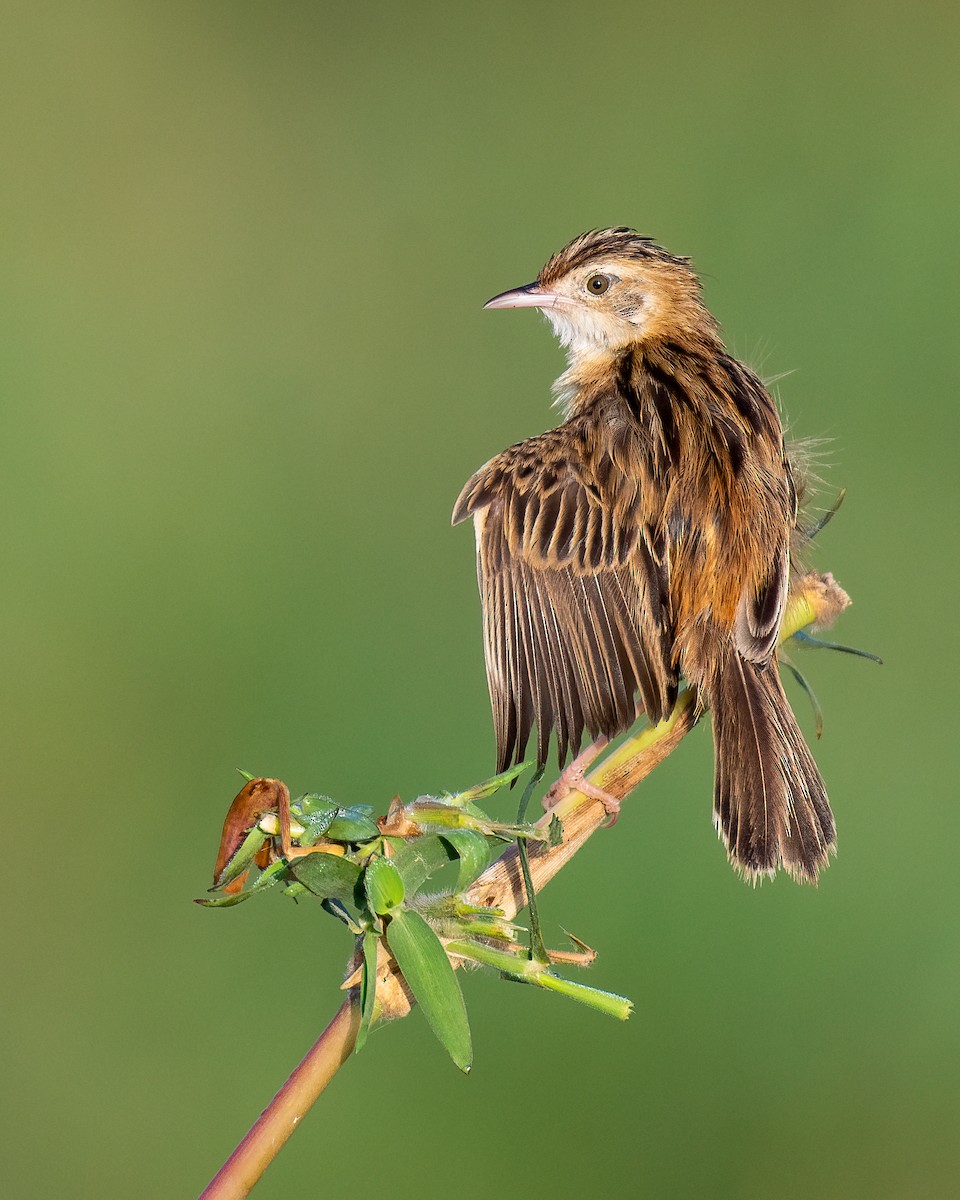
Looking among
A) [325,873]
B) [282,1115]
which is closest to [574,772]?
[325,873]

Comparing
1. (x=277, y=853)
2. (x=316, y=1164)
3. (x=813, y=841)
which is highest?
(x=277, y=853)

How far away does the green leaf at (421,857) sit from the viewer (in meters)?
1.74

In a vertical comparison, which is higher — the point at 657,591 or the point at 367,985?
the point at 367,985

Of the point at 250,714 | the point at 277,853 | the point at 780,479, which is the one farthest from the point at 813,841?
the point at 250,714

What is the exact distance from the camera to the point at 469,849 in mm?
1724

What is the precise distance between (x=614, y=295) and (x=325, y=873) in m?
3.51

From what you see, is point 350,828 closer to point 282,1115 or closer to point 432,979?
point 432,979

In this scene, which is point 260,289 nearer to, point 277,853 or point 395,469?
point 395,469

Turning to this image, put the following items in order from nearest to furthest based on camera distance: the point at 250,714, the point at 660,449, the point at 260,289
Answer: the point at 660,449, the point at 250,714, the point at 260,289

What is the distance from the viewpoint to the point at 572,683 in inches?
135

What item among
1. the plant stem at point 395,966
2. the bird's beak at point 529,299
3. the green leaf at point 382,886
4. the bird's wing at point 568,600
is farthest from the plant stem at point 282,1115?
the bird's beak at point 529,299

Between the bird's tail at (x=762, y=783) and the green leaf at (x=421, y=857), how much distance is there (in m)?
1.58

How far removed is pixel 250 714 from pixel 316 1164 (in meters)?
2.15

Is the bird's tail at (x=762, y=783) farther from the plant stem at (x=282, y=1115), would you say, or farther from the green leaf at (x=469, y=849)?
the plant stem at (x=282, y=1115)
